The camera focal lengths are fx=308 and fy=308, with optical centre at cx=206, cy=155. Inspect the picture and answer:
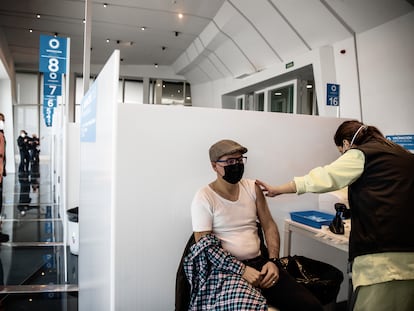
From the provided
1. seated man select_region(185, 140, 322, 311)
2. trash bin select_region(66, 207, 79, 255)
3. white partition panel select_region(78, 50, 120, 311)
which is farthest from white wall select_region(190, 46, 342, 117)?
trash bin select_region(66, 207, 79, 255)

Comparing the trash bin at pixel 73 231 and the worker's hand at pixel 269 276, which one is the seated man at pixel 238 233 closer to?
the worker's hand at pixel 269 276

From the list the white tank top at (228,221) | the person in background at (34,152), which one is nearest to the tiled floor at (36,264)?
the white tank top at (228,221)

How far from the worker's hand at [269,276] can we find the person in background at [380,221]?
0.35 meters

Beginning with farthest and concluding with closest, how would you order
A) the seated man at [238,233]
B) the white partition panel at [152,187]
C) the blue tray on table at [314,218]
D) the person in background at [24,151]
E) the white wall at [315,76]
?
the person in background at [24,151] < the white wall at [315,76] < the blue tray on table at [314,218] < the white partition panel at [152,187] < the seated man at [238,233]

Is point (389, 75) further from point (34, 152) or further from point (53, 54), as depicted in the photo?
point (34, 152)

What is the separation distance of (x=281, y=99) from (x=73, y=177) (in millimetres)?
5088

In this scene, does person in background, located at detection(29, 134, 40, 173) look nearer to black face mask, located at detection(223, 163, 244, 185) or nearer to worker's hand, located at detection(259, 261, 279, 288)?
black face mask, located at detection(223, 163, 244, 185)

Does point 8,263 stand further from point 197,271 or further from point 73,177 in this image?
point 197,271

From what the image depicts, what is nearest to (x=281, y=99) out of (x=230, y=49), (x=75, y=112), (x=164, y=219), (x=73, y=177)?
(x=230, y=49)

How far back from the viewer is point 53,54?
13.3ft

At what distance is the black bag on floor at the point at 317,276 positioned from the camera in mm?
1621

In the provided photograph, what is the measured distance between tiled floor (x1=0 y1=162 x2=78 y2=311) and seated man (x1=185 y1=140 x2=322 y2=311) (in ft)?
5.22

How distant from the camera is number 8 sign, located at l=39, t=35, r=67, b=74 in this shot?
A: 3.99 m

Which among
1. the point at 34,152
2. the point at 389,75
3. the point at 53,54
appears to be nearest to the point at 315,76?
the point at 389,75
